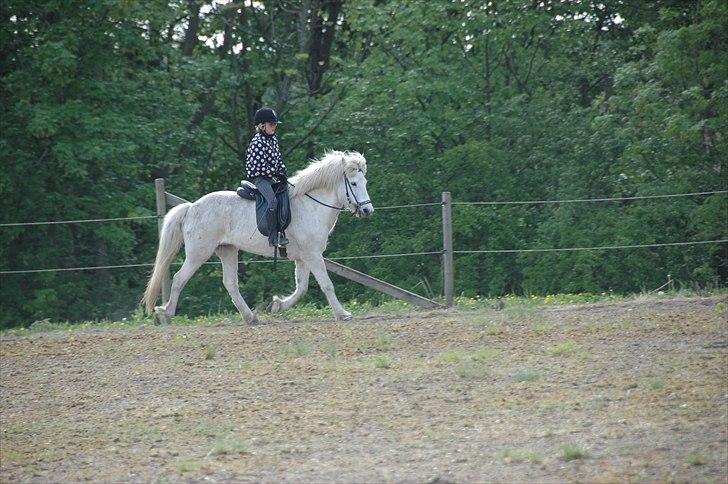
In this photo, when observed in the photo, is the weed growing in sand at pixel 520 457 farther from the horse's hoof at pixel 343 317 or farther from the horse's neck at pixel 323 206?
the horse's neck at pixel 323 206

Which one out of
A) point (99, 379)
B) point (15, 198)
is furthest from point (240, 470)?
point (15, 198)

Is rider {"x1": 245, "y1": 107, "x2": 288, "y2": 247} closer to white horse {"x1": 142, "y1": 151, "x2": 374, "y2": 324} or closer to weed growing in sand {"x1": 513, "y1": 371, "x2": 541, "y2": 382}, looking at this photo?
white horse {"x1": 142, "y1": 151, "x2": 374, "y2": 324}

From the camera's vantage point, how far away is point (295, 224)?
530 inches

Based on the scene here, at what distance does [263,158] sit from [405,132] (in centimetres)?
1019

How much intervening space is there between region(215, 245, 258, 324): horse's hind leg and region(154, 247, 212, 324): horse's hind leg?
0.82 feet

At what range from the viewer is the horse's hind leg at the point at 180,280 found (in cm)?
1389

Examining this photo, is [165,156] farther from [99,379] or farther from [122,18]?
[99,379]

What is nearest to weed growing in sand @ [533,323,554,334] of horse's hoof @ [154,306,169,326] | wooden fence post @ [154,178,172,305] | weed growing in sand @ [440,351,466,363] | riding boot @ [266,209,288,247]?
weed growing in sand @ [440,351,466,363]

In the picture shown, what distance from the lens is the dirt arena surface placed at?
23.7 feet

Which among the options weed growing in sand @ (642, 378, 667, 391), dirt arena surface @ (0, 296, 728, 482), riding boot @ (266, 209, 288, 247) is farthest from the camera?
riding boot @ (266, 209, 288, 247)

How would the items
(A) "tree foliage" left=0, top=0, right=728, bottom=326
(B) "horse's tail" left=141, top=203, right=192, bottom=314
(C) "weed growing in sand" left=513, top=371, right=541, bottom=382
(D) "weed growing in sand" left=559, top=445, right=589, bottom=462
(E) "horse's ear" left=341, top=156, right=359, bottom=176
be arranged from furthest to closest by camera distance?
(A) "tree foliage" left=0, top=0, right=728, bottom=326, (B) "horse's tail" left=141, top=203, right=192, bottom=314, (E) "horse's ear" left=341, top=156, right=359, bottom=176, (C) "weed growing in sand" left=513, top=371, right=541, bottom=382, (D) "weed growing in sand" left=559, top=445, right=589, bottom=462

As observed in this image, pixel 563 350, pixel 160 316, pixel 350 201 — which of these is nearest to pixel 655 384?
pixel 563 350

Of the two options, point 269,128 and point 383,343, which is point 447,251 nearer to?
point 269,128

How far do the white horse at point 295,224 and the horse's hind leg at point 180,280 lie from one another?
0.04 feet
